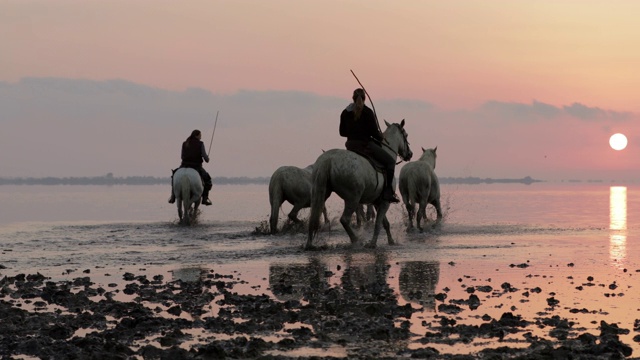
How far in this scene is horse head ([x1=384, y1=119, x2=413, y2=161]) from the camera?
60.6 feet

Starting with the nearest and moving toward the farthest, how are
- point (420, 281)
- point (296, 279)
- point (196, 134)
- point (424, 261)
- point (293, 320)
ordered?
point (293, 320) → point (420, 281) → point (296, 279) → point (424, 261) → point (196, 134)

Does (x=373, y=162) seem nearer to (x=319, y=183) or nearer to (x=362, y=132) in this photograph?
(x=362, y=132)

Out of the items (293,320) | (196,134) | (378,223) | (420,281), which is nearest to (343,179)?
(378,223)

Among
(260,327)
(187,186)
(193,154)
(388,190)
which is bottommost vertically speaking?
(260,327)

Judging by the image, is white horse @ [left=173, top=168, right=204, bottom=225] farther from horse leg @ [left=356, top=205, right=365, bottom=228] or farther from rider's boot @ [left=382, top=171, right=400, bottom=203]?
rider's boot @ [left=382, top=171, right=400, bottom=203]

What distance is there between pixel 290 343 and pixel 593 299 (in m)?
4.40

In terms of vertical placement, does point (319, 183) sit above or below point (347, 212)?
above

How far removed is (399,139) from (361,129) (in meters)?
2.12

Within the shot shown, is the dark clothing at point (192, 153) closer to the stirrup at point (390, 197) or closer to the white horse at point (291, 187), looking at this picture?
the white horse at point (291, 187)

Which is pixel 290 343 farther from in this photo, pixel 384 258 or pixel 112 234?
pixel 112 234

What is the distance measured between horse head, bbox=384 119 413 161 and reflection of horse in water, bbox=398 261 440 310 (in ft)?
13.5

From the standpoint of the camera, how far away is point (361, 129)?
16.8m

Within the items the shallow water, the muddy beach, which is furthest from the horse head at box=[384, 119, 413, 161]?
the muddy beach

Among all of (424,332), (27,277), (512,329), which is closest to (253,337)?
(424,332)
